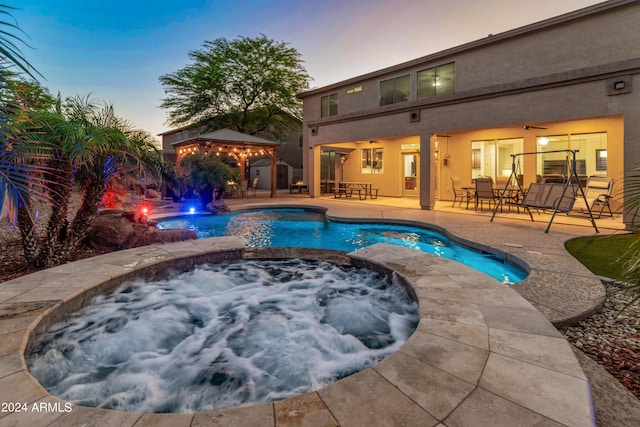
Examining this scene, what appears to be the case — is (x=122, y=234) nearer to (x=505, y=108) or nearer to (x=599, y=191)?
(x=505, y=108)

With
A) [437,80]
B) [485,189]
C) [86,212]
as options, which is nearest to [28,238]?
[86,212]

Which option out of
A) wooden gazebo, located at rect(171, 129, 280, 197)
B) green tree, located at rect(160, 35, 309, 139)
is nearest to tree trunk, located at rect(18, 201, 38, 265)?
wooden gazebo, located at rect(171, 129, 280, 197)

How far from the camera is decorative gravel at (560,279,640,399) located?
222 cm

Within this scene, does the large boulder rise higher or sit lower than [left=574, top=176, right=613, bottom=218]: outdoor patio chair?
lower

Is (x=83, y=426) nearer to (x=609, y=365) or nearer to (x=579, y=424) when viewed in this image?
(x=579, y=424)

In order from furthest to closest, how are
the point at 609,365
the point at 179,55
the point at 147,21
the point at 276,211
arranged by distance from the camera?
the point at 179,55, the point at 147,21, the point at 276,211, the point at 609,365

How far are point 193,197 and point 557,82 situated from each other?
11784 mm

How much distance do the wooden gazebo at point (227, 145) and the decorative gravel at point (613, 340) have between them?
45.4 feet

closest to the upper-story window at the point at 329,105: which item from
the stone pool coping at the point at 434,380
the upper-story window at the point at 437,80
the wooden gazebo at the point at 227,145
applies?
the wooden gazebo at the point at 227,145

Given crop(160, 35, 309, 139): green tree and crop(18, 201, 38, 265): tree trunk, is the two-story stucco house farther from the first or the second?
crop(18, 201, 38, 265): tree trunk

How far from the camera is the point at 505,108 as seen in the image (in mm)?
9086

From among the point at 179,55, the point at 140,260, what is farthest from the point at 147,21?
the point at 140,260

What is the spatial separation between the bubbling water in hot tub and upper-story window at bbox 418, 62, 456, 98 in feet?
31.9

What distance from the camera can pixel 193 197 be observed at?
1273 centimetres
